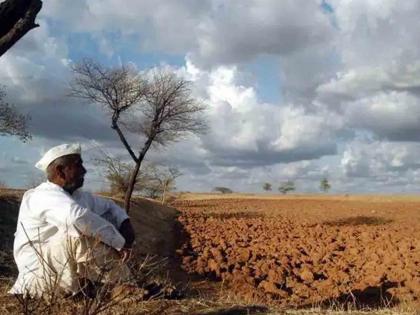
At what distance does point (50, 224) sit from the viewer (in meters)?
4.89

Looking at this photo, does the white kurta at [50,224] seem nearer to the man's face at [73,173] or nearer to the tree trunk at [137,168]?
the man's face at [73,173]

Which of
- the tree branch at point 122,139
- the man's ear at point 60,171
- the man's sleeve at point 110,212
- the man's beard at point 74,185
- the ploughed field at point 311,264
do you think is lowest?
the ploughed field at point 311,264

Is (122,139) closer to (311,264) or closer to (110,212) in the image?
(311,264)

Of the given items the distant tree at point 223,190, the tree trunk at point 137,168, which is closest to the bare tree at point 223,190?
the distant tree at point 223,190

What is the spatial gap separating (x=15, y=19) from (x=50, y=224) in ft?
14.4

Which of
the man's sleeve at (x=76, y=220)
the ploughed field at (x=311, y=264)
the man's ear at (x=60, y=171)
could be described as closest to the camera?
the man's sleeve at (x=76, y=220)

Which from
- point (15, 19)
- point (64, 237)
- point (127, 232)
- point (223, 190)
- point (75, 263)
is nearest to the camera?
point (75, 263)

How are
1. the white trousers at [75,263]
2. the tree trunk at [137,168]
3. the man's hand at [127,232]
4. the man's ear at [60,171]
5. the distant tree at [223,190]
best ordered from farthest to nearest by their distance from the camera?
the distant tree at [223,190], the tree trunk at [137,168], the man's hand at [127,232], the man's ear at [60,171], the white trousers at [75,263]

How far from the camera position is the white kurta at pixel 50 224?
185 inches

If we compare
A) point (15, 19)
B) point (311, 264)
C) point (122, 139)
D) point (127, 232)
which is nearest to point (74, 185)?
point (127, 232)

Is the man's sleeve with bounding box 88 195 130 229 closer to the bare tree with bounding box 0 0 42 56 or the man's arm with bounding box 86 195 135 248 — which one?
the man's arm with bounding box 86 195 135 248

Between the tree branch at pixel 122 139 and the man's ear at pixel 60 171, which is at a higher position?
the tree branch at pixel 122 139

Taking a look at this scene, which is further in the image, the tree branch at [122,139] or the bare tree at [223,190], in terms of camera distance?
the bare tree at [223,190]

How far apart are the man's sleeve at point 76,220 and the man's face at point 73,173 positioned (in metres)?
0.25
